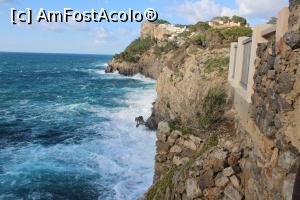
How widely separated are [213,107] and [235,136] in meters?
3.30

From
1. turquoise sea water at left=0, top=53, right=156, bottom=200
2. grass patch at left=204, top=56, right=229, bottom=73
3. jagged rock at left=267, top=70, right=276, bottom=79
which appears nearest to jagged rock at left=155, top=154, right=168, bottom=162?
turquoise sea water at left=0, top=53, right=156, bottom=200

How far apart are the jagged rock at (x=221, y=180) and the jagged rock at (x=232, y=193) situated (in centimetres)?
13

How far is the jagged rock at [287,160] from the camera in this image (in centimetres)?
Result: 501

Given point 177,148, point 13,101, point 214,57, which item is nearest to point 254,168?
point 177,148

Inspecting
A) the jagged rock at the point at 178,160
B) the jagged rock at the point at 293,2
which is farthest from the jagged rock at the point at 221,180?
the jagged rock at the point at 293,2

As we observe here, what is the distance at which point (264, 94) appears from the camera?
260 inches

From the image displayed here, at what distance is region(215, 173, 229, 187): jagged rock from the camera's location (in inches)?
302

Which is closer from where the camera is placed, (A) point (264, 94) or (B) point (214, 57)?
(A) point (264, 94)

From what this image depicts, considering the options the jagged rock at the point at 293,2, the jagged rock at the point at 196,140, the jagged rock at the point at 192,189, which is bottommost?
the jagged rock at the point at 192,189

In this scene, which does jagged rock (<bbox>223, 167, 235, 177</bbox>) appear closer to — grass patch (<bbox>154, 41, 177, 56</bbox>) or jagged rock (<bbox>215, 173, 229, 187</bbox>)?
jagged rock (<bbox>215, 173, 229, 187</bbox>)

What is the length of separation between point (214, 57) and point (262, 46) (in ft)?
34.5

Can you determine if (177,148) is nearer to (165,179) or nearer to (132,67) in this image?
(165,179)

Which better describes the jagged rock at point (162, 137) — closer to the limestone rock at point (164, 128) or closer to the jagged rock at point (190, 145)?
the limestone rock at point (164, 128)

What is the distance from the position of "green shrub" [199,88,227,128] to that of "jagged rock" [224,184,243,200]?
4.05 metres
